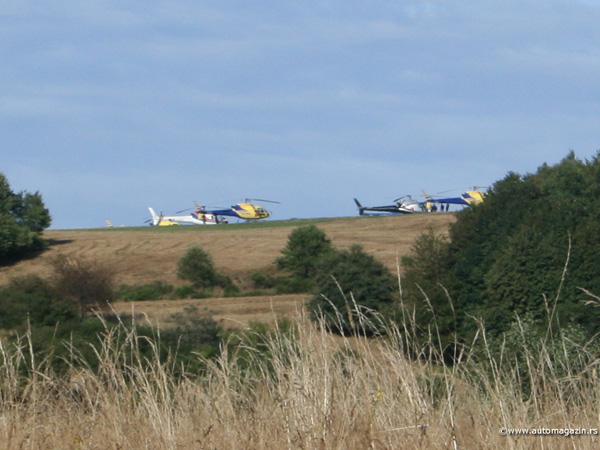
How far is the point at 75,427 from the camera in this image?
13.3 feet

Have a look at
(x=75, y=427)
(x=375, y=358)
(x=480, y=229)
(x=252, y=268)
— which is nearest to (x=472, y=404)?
(x=375, y=358)

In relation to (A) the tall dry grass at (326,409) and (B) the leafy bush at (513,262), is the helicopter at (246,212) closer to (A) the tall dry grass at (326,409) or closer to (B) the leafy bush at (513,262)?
(B) the leafy bush at (513,262)

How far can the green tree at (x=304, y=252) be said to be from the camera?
51.5 metres

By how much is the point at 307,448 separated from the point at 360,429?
0.25 m

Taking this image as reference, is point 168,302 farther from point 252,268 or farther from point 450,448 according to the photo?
point 450,448

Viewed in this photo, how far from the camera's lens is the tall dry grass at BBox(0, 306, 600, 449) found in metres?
3.34

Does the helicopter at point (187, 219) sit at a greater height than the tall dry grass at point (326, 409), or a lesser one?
greater

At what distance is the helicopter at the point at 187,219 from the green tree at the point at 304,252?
46988 millimetres

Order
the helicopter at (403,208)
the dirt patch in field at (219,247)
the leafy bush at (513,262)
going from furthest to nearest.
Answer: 1. the helicopter at (403,208)
2. the dirt patch in field at (219,247)
3. the leafy bush at (513,262)

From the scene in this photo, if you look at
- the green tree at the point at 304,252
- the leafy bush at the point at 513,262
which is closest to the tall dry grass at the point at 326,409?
the leafy bush at the point at 513,262

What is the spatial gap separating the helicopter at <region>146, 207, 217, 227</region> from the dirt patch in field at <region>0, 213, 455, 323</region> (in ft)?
59.4

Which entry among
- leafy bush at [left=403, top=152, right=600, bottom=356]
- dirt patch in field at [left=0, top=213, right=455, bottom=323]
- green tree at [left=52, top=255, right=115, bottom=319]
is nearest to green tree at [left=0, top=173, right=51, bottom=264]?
dirt patch in field at [left=0, top=213, right=455, bottom=323]

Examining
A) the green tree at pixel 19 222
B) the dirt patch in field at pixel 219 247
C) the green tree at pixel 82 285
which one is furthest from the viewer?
the green tree at pixel 19 222

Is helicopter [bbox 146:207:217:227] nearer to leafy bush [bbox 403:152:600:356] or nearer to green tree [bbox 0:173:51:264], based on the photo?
green tree [bbox 0:173:51:264]
